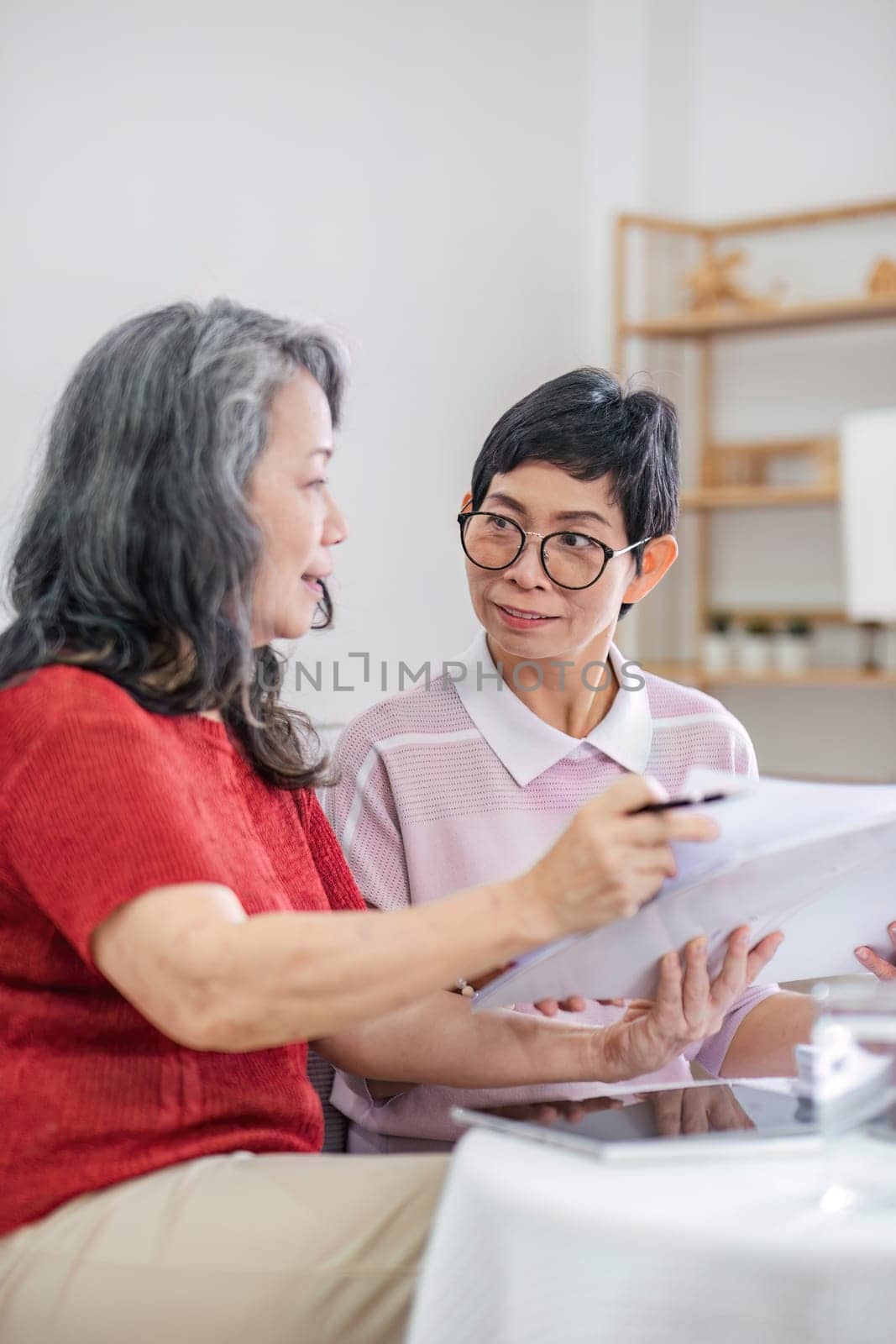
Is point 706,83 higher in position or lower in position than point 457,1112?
higher

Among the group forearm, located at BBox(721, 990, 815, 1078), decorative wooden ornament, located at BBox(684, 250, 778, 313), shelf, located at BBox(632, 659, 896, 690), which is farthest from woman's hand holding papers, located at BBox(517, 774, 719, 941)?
decorative wooden ornament, located at BBox(684, 250, 778, 313)

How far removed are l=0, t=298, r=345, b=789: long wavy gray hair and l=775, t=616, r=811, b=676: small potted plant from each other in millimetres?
3313

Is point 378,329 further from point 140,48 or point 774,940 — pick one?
point 774,940

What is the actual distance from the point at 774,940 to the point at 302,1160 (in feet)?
1.52

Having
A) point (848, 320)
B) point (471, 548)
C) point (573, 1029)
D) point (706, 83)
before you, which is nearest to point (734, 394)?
point (848, 320)

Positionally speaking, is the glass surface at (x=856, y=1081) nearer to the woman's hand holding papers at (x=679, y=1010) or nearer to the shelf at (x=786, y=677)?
the woman's hand holding papers at (x=679, y=1010)

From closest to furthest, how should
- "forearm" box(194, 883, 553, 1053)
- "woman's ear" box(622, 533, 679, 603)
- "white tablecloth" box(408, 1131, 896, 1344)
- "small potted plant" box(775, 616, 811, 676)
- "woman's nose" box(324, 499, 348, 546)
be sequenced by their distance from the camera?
"white tablecloth" box(408, 1131, 896, 1344)
"forearm" box(194, 883, 553, 1053)
"woman's nose" box(324, 499, 348, 546)
"woman's ear" box(622, 533, 679, 603)
"small potted plant" box(775, 616, 811, 676)

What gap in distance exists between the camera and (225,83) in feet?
11.8

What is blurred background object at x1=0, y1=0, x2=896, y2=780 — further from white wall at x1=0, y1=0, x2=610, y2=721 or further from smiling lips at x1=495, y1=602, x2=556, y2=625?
smiling lips at x1=495, y1=602, x2=556, y2=625

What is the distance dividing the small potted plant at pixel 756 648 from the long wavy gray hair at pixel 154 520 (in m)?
3.30

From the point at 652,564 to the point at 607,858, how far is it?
2.77 feet

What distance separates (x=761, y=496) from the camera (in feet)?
14.1

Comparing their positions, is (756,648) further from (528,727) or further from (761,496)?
(528,727)

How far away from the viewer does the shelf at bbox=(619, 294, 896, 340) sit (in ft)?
13.7
